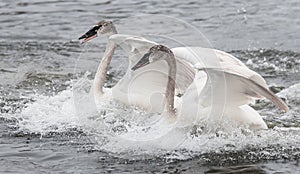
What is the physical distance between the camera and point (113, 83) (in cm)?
1128

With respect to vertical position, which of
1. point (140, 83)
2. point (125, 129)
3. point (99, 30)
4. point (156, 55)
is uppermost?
point (99, 30)

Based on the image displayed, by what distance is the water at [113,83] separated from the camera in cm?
750

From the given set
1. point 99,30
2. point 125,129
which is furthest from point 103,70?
point 125,129

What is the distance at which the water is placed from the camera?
7500 millimetres

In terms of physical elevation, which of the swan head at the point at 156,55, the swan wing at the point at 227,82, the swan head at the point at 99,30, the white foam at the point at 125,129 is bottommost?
the white foam at the point at 125,129

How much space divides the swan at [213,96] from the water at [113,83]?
0.18 metres

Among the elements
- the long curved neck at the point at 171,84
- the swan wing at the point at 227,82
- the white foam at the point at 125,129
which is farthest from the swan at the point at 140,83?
the swan wing at the point at 227,82

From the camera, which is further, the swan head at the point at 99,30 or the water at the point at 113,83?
the swan head at the point at 99,30

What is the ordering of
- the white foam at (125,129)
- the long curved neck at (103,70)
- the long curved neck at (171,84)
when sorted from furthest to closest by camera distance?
the long curved neck at (103,70) < the long curved neck at (171,84) < the white foam at (125,129)

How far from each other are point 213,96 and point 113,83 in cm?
377

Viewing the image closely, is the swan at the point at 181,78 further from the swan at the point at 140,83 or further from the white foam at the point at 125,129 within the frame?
the white foam at the point at 125,129

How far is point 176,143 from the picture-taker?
7840 mm

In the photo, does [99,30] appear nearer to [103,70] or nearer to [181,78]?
[103,70]

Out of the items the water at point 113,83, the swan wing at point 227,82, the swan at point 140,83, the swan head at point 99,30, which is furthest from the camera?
the swan head at point 99,30
